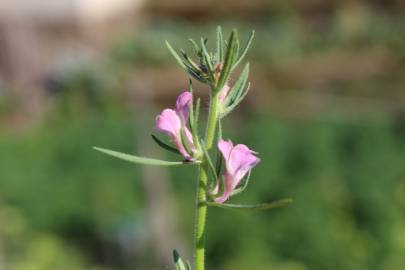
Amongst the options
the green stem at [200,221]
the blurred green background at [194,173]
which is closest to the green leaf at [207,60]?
the green stem at [200,221]

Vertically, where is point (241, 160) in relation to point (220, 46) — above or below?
below

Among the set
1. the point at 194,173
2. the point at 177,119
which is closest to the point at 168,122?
the point at 177,119

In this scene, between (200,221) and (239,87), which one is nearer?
(200,221)

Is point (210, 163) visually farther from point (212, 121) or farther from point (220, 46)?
point (220, 46)

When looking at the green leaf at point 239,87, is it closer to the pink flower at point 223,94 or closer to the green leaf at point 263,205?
the pink flower at point 223,94

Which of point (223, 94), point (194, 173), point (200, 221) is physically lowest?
point (194, 173)

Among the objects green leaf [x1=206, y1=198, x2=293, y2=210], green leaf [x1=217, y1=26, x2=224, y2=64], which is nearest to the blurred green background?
green leaf [x1=217, y1=26, x2=224, y2=64]

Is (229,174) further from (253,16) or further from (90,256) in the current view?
(253,16)

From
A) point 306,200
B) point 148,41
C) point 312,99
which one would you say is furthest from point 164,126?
point 148,41

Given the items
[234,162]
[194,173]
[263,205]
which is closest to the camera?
[263,205]
